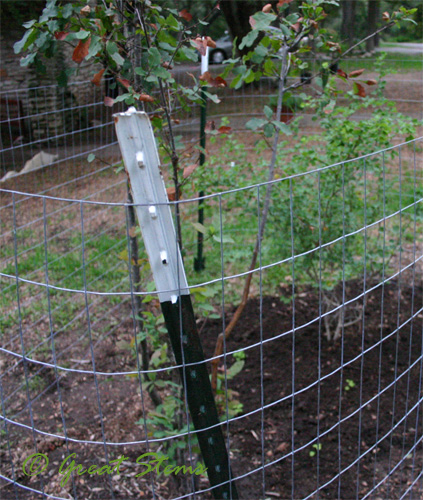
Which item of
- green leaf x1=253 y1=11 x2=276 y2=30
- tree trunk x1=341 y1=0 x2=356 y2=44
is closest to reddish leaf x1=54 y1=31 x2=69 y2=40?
green leaf x1=253 y1=11 x2=276 y2=30

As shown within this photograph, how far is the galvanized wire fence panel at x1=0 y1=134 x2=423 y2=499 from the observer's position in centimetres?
230

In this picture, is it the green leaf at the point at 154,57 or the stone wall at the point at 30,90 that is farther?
the stone wall at the point at 30,90

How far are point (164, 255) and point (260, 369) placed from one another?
68.7 inches

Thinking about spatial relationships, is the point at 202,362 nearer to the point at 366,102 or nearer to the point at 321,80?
the point at 321,80

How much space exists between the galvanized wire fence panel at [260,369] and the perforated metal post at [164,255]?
133mm

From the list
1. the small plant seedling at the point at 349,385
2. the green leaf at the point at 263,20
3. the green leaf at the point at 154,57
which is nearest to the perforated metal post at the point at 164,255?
the green leaf at the point at 154,57

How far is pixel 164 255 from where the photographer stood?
61.8 inches

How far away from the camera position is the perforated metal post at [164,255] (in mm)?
1543

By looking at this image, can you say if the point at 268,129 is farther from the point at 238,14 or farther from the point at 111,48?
the point at 238,14

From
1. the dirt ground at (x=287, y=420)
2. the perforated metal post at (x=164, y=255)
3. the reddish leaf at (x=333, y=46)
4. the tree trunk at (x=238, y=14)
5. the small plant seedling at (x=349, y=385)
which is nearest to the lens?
the perforated metal post at (x=164, y=255)

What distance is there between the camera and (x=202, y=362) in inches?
67.2

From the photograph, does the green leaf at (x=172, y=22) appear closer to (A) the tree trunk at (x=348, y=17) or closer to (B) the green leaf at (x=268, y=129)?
(B) the green leaf at (x=268, y=129)

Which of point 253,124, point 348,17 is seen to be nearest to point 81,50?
point 253,124

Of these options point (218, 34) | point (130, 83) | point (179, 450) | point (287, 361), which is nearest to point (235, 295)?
point (287, 361)
